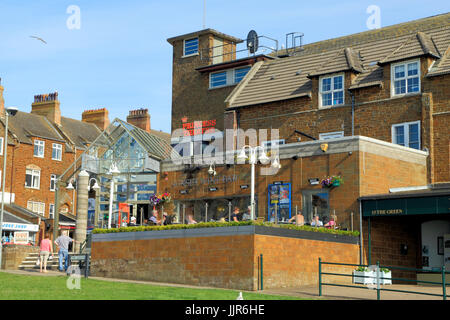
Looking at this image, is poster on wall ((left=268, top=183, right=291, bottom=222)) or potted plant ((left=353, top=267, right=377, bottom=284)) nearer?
potted plant ((left=353, top=267, right=377, bottom=284))

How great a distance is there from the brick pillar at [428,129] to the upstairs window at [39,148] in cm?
3581

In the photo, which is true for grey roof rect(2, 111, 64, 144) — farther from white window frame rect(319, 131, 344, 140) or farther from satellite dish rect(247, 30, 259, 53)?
white window frame rect(319, 131, 344, 140)

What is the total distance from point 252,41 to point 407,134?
523 inches

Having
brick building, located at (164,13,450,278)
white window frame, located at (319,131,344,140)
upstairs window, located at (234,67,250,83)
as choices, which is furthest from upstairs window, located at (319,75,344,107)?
upstairs window, located at (234,67,250,83)

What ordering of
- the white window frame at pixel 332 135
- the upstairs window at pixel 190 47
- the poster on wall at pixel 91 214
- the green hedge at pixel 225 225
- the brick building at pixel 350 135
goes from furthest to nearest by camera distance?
1. the upstairs window at pixel 190 47
2. the poster on wall at pixel 91 214
3. the white window frame at pixel 332 135
4. the brick building at pixel 350 135
5. the green hedge at pixel 225 225

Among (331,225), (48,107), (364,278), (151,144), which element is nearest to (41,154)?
(48,107)

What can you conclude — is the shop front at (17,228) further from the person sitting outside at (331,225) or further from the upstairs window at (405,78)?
the upstairs window at (405,78)

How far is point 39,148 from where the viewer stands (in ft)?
187

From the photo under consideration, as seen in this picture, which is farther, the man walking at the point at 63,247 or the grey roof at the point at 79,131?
the grey roof at the point at 79,131

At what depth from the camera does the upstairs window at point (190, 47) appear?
4325 centimetres

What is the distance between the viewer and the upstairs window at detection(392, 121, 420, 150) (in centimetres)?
3102

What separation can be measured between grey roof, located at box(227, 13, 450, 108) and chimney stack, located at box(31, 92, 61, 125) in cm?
2736

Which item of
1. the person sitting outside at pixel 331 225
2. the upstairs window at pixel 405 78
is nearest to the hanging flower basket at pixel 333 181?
the person sitting outside at pixel 331 225
